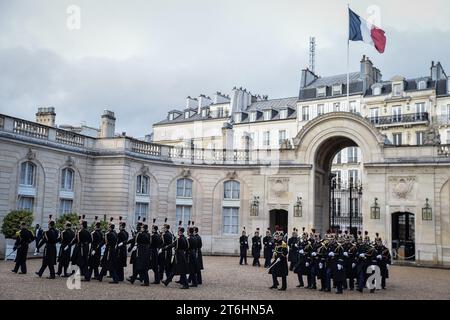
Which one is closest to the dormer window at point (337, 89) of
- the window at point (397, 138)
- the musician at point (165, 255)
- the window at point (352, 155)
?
the window at point (352, 155)

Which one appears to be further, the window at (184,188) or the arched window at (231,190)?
the arched window at (231,190)

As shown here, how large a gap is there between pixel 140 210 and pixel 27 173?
718 centimetres

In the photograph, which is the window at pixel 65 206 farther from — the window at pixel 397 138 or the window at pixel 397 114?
the window at pixel 397 114

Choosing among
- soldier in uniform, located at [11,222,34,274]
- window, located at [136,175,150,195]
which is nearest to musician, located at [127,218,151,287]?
soldier in uniform, located at [11,222,34,274]

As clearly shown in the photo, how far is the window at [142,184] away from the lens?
30328 millimetres

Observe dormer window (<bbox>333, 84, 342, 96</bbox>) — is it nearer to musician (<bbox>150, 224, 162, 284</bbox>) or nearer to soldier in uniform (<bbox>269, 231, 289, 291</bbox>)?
soldier in uniform (<bbox>269, 231, 289, 291</bbox>)

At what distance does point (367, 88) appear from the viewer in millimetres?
54375

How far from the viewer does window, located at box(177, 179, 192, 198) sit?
3247cm

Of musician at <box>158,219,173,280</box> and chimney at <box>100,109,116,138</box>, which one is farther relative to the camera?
chimney at <box>100,109,116,138</box>

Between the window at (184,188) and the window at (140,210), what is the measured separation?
254cm

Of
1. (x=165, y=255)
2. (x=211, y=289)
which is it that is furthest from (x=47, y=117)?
(x=211, y=289)

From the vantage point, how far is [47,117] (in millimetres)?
32531

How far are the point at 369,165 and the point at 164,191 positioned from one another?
477 inches

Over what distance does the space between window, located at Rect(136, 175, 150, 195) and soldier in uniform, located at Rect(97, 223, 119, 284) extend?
12.3 metres
